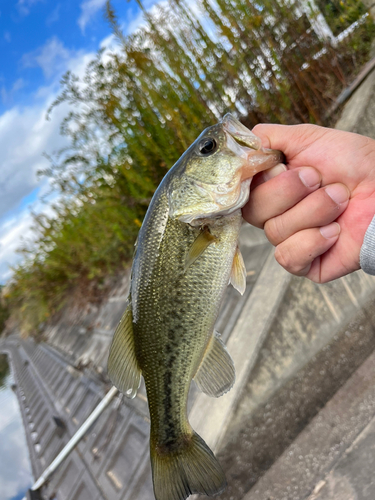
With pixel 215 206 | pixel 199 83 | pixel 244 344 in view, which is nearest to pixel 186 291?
pixel 215 206

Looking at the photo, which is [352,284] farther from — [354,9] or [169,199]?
[354,9]

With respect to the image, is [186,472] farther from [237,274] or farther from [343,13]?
[343,13]

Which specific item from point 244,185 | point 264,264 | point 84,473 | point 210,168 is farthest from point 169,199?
point 84,473

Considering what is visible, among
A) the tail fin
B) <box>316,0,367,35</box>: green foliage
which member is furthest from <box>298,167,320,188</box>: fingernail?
<box>316,0,367,35</box>: green foliage

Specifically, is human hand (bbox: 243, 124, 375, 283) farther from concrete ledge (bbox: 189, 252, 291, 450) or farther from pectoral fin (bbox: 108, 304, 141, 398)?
concrete ledge (bbox: 189, 252, 291, 450)

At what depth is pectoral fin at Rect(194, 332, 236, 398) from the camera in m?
1.61

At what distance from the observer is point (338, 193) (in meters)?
1.49

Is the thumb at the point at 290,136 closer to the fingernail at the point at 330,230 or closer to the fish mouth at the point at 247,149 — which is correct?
the fish mouth at the point at 247,149

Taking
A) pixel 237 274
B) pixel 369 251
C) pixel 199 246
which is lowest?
pixel 369 251

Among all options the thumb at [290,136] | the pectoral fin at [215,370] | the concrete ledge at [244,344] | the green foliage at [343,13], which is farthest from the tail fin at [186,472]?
the green foliage at [343,13]

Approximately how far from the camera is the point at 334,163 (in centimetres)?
154

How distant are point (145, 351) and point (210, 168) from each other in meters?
0.89

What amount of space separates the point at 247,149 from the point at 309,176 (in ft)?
1.02

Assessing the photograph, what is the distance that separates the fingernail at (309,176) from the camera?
4.87 feet
